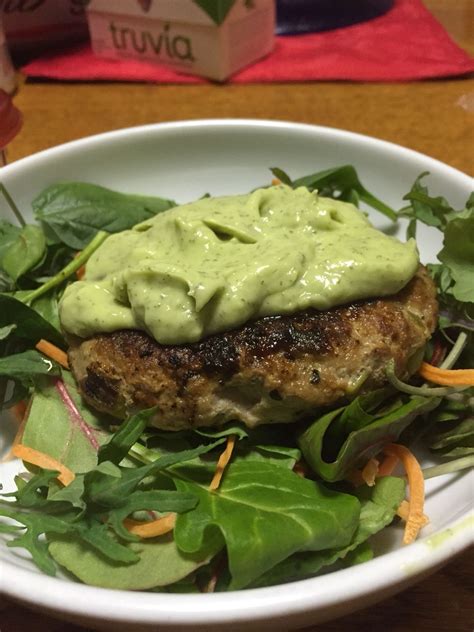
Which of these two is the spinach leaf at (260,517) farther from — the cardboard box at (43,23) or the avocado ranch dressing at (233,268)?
the cardboard box at (43,23)

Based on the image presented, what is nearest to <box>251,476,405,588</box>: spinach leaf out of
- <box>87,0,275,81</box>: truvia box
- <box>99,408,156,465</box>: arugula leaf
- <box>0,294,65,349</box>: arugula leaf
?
<box>99,408,156,465</box>: arugula leaf

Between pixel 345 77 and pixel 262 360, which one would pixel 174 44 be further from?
pixel 262 360

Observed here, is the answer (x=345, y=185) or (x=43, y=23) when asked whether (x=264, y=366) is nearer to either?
(x=345, y=185)

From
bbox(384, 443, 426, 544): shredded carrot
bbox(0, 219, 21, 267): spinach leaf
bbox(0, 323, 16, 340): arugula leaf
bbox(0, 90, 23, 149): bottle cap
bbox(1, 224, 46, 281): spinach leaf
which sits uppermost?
bbox(0, 90, 23, 149): bottle cap

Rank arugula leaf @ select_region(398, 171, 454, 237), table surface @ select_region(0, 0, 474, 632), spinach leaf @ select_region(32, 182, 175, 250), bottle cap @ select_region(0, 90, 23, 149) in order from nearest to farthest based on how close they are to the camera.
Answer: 1. arugula leaf @ select_region(398, 171, 454, 237)
2. spinach leaf @ select_region(32, 182, 175, 250)
3. bottle cap @ select_region(0, 90, 23, 149)
4. table surface @ select_region(0, 0, 474, 632)

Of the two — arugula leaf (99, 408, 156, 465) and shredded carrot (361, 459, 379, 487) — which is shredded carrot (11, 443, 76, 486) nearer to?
arugula leaf (99, 408, 156, 465)

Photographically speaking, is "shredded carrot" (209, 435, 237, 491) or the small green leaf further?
the small green leaf

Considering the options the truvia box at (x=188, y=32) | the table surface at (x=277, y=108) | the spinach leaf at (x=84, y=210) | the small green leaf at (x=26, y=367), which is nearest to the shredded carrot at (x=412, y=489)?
the small green leaf at (x=26, y=367)

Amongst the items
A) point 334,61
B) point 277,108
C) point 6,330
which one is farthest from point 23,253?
point 334,61
